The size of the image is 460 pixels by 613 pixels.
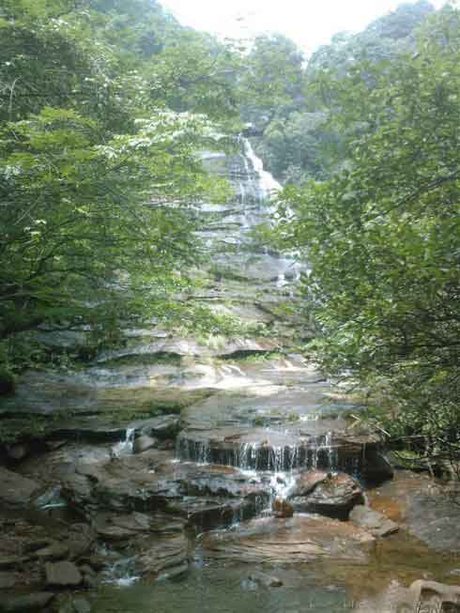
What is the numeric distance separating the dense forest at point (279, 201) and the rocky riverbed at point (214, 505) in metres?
1.15

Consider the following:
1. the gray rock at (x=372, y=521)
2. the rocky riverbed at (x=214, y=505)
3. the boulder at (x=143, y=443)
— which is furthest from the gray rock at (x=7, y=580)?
the boulder at (x=143, y=443)

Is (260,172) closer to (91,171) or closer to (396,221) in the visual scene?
(91,171)

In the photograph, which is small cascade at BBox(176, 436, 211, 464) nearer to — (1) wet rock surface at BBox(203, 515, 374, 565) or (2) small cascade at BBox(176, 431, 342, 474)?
(2) small cascade at BBox(176, 431, 342, 474)

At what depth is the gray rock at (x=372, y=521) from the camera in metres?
8.33

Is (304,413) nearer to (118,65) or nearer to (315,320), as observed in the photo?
(315,320)

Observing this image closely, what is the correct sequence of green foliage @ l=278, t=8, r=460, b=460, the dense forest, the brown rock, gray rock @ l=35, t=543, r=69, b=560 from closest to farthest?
1. green foliage @ l=278, t=8, r=460, b=460
2. the dense forest
3. gray rock @ l=35, t=543, r=69, b=560
4. the brown rock

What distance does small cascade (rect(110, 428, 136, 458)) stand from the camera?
11.4 m

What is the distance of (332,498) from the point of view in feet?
29.9

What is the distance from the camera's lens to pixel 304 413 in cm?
1248

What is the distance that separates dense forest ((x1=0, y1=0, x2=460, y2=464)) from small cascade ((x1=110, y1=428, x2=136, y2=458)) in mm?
2436

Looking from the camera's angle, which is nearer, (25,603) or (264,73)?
(25,603)

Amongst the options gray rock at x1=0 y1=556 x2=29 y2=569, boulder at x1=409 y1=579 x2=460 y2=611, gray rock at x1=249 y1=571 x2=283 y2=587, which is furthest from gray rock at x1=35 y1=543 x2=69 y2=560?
boulder at x1=409 y1=579 x2=460 y2=611

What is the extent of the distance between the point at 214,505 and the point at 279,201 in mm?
5383

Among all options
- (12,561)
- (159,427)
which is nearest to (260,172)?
(159,427)
